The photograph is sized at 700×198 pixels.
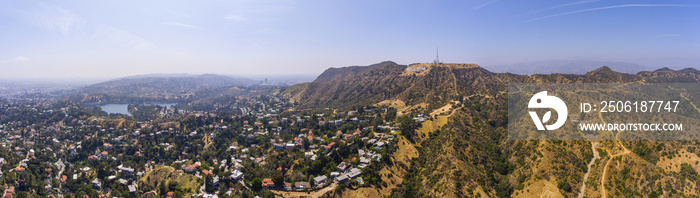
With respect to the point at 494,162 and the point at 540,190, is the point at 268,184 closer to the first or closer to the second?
the point at 494,162

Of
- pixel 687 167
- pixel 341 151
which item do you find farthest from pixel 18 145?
pixel 687 167

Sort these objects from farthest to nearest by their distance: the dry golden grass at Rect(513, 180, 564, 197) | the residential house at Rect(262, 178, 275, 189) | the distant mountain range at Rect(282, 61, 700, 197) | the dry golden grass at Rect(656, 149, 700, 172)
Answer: the residential house at Rect(262, 178, 275, 189) < the distant mountain range at Rect(282, 61, 700, 197) < the dry golden grass at Rect(513, 180, 564, 197) < the dry golden grass at Rect(656, 149, 700, 172)

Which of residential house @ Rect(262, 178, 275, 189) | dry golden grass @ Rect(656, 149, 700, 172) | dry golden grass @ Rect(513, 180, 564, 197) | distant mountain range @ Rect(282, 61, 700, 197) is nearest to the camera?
dry golden grass @ Rect(656, 149, 700, 172)

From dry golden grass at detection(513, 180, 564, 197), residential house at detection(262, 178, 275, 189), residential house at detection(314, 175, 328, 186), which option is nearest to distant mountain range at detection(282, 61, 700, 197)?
dry golden grass at detection(513, 180, 564, 197)

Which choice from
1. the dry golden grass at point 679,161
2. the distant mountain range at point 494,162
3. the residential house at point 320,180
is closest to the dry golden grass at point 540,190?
the distant mountain range at point 494,162

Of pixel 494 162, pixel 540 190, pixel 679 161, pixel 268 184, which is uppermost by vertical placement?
pixel 679 161

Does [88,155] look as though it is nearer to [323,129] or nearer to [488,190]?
[323,129]

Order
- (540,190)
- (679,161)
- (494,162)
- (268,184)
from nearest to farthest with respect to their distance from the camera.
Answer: (679,161), (540,190), (268,184), (494,162)

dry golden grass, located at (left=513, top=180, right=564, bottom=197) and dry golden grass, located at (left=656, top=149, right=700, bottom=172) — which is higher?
dry golden grass, located at (left=656, top=149, right=700, bottom=172)

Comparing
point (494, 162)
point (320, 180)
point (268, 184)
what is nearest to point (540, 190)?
point (494, 162)

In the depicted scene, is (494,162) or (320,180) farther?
(494,162)

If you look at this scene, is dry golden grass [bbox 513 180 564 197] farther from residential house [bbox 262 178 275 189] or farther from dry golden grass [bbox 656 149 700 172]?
residential house [bbox 262 178 275 189]
